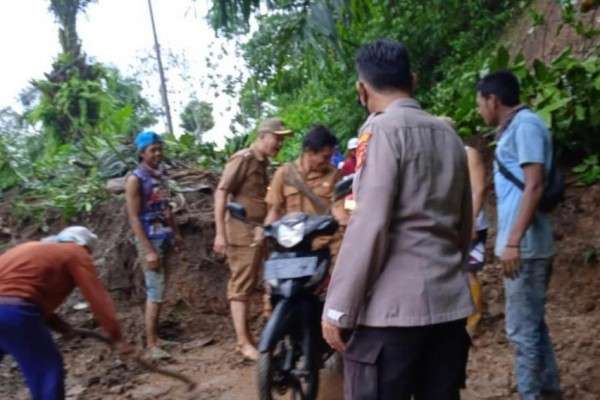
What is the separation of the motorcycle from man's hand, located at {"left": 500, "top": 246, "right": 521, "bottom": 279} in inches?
43.5

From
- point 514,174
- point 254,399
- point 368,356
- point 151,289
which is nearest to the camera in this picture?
point 368,356

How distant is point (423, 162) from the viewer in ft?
8.83

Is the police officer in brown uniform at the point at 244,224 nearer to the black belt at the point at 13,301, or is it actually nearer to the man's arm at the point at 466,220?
the black belt at the point at 13,301

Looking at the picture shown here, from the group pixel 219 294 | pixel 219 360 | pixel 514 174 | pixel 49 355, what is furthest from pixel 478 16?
pixel 49 355

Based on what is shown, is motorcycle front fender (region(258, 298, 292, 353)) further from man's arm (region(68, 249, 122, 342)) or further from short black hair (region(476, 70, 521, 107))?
short black hair (region(476, 70, 521, 107))

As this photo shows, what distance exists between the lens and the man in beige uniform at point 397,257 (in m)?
2.63

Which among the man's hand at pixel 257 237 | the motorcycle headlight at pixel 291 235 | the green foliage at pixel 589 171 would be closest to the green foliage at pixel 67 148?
the man's hand at pixel 257 237

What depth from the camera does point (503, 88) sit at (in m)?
4.26

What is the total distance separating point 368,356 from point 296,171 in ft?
10.6

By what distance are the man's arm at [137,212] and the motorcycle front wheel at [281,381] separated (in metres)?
1.79

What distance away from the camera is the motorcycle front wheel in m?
4.61

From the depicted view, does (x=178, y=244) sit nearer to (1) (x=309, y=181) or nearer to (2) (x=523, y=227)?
(1) (x=309, y=181)

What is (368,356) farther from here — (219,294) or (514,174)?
(219,294)

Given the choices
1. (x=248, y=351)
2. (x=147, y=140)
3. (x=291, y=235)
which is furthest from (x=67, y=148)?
(x=291, y=235)
